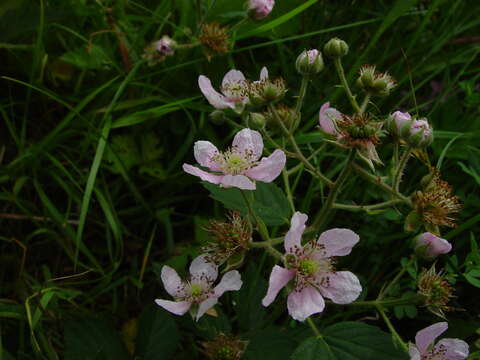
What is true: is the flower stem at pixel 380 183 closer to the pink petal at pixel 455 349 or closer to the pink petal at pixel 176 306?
the pink petal at pixel 455 349

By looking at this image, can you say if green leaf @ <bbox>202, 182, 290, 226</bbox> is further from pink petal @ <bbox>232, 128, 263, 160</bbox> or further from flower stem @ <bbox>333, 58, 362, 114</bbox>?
flower stem @ <bbox>333, 58, 362, 114</bbox>

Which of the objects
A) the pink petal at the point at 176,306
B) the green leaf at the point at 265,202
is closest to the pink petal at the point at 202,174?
the green leaf at the point at 265,202

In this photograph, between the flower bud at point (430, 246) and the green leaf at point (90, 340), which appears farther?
the green leaf at point (90, 340)

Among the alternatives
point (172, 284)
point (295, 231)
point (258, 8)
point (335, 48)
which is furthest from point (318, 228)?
point (258, 8)

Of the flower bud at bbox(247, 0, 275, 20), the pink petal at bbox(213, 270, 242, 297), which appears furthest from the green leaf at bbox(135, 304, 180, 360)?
the flower bud at bbox(247, 0, 275, 20)

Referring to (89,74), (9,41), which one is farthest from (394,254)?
(9,41)

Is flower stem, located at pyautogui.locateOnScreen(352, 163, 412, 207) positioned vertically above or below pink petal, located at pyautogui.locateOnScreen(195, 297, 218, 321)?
above
